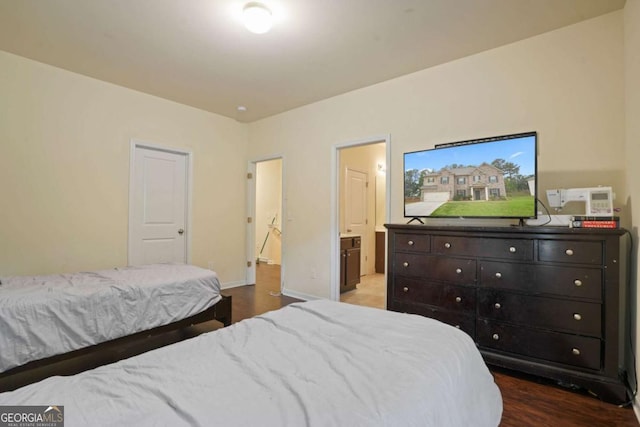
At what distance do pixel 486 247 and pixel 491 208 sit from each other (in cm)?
39

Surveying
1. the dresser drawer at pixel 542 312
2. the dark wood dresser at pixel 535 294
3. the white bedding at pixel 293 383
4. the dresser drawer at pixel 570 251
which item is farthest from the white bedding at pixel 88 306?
the dresser drawer at pixel 570 251

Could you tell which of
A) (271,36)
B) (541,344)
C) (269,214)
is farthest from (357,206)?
(541,344)

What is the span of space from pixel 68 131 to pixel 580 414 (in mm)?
5228

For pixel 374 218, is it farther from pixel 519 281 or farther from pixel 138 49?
pixel 138 49

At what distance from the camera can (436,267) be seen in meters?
2.59

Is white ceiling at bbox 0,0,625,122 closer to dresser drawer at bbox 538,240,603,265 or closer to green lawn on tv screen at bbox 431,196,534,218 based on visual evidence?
green lawn on tv screen at bbox 431,196,534,218

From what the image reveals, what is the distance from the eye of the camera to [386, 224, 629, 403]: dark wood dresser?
77.5 inches

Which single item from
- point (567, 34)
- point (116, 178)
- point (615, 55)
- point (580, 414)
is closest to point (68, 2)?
point (116, 178)

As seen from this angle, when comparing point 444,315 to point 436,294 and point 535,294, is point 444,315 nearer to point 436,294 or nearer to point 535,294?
point 436,294

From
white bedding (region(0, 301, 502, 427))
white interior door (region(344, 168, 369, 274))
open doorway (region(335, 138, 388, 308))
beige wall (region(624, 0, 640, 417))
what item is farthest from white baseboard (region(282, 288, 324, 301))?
beige wall (region(624, 0, 640, 417))

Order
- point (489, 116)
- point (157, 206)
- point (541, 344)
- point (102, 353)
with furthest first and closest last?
point (157, 206) < point (489, 116) < point (102, 353) < point (541, 344)

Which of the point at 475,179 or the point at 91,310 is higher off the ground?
the point at 475,179

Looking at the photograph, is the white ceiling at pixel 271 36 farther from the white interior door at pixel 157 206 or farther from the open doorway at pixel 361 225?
the open doorway at pixel 361 225

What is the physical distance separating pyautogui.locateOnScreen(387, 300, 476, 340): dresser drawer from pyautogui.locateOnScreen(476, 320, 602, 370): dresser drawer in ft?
0.17
